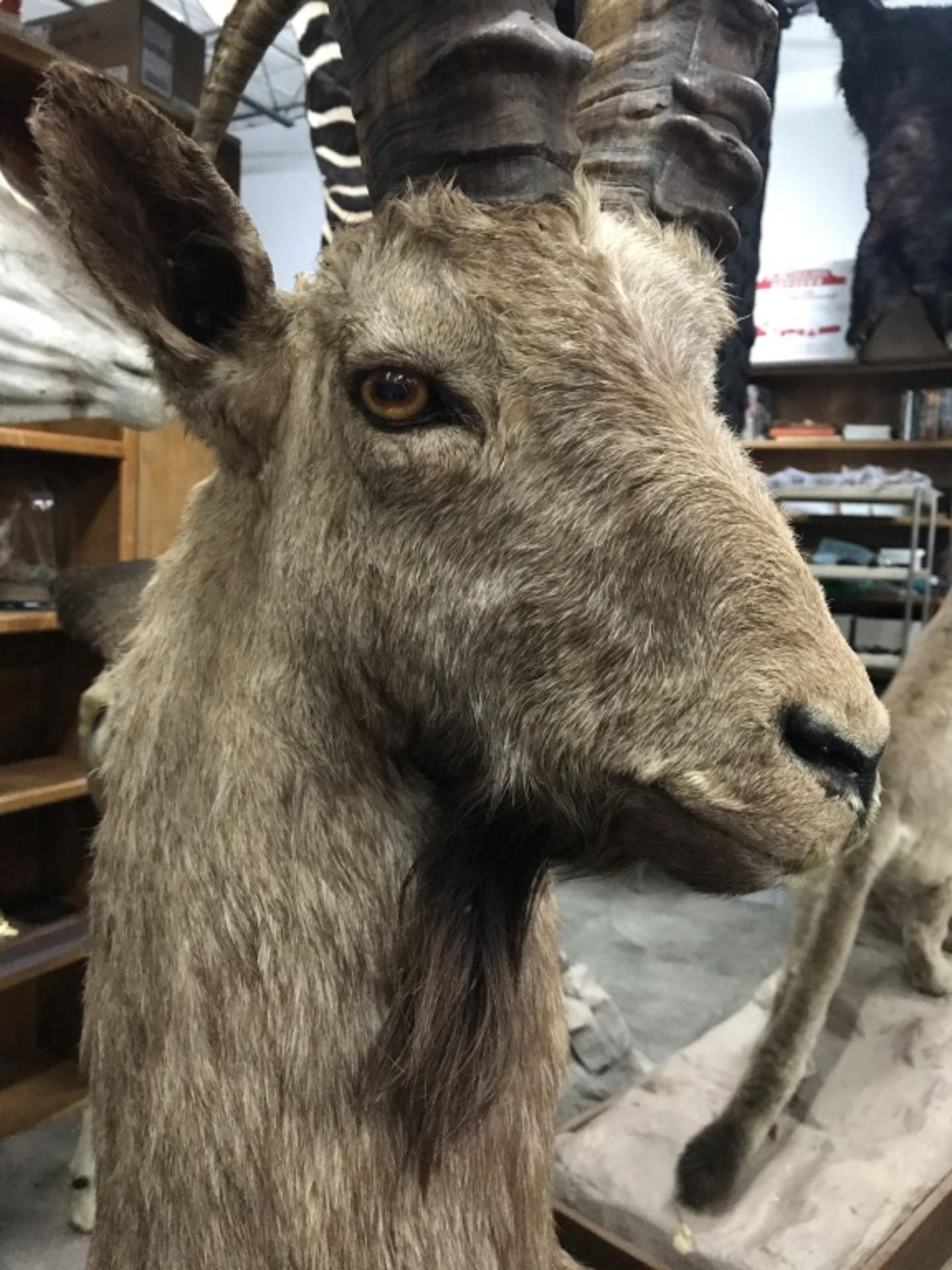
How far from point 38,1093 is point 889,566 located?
3064 mm

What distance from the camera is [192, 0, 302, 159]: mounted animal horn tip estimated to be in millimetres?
1342

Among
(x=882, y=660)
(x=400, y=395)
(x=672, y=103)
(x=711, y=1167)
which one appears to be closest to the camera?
(x=400, y=395)

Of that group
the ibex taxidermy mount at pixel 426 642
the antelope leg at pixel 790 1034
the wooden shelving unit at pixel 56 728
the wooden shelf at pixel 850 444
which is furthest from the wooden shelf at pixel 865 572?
the ibex taxidermy mount at pixel 426 642

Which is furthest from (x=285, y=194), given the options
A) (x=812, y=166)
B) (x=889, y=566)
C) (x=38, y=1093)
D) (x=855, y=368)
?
(x=38, y=1093)

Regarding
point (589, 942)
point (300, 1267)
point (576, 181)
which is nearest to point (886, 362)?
point (589, 942)

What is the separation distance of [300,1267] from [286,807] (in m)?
0.36

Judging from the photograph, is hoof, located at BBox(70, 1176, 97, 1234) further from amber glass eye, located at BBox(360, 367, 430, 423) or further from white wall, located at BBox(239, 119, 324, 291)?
white wall, located at BBox(239, 119, 324, 291)

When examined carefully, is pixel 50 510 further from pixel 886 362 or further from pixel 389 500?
pixel 886 362

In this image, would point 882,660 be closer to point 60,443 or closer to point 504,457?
point 60,443

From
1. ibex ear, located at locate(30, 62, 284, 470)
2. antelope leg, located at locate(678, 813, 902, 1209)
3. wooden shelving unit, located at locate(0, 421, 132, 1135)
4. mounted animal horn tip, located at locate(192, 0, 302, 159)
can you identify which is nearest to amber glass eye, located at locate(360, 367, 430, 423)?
ibex ear, located at locate(30, 62, 284, 470)

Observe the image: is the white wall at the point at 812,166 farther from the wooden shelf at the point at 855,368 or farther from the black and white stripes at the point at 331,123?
the black and white stripes at the point at 331,123

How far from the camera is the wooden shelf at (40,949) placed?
2.22 m

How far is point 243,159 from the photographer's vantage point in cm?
515

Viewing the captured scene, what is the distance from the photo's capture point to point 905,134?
140 inches
